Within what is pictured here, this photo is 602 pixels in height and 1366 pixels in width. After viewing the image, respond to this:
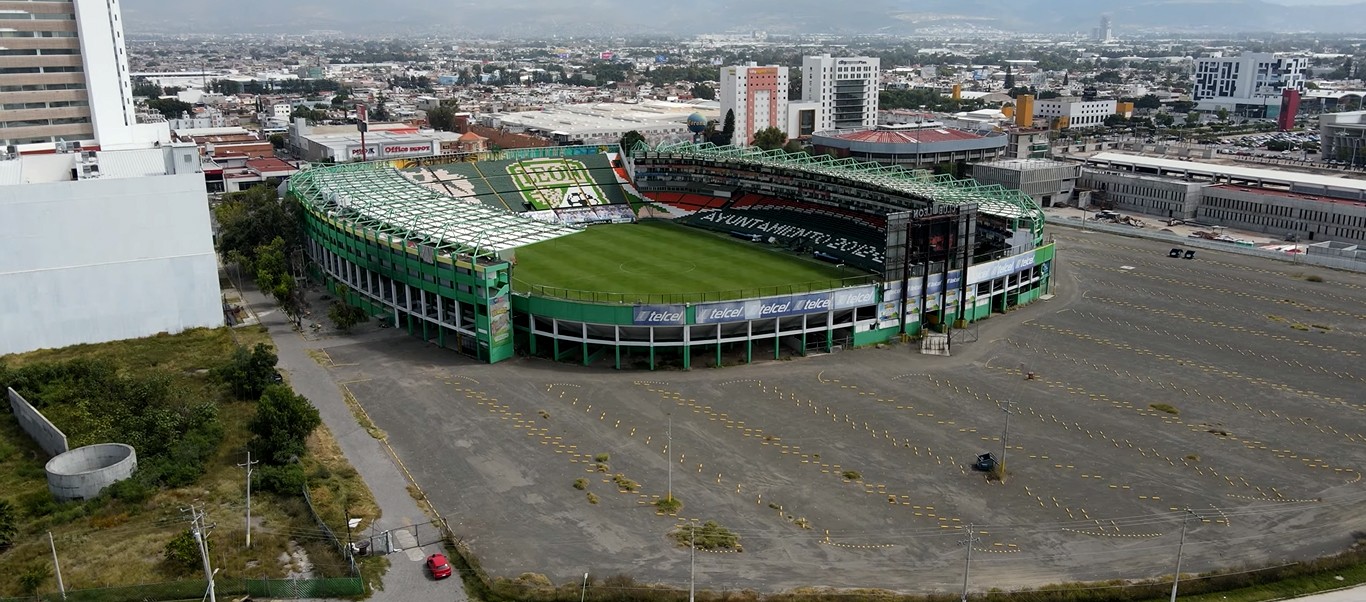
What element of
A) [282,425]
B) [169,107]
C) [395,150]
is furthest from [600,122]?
[282,425]

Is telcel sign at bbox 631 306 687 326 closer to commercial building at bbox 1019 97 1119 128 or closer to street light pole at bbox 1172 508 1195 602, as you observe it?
street light pole at bbox 1172 508 1195 602

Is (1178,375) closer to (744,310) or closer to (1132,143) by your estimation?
(744,310)

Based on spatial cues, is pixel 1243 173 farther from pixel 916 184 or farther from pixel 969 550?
pixel 969 550

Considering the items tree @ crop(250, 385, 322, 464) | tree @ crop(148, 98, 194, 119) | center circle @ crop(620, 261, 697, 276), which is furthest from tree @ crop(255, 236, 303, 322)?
tree @ crop(148, 98, 194, 119)

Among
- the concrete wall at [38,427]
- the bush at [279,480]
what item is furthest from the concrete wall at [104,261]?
the bush at [279,480]

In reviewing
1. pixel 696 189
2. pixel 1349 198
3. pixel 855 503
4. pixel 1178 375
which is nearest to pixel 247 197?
pixel 696 189
